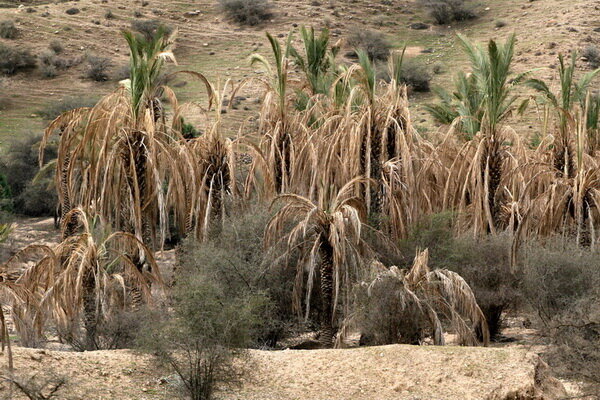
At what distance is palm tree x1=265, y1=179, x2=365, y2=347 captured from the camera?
17.7 metres

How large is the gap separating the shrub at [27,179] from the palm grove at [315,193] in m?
20.3

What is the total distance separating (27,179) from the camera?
4462cm

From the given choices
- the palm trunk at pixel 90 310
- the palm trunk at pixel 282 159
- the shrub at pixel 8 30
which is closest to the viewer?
the palm trunk at pixel 90 310

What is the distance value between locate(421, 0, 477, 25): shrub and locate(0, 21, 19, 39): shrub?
29766 millimetres

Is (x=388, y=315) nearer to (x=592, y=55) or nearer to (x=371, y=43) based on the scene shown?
(x=592, y=55)

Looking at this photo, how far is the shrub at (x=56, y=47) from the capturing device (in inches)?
2359

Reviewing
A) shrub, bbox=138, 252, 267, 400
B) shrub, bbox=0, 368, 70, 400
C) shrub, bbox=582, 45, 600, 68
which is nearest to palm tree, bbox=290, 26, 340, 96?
shrub, bbox=138, 252, 267, 400

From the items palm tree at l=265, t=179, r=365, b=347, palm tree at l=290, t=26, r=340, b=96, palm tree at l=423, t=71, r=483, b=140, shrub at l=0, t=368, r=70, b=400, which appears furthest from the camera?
palm tree at l=290, t=26, r=340, b=96

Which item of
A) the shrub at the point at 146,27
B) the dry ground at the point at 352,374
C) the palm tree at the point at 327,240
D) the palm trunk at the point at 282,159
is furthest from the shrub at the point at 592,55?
the dry ground at the point at 352,374

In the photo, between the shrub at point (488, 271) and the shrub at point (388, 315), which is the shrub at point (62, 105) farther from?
the shrub at point (388, 315)

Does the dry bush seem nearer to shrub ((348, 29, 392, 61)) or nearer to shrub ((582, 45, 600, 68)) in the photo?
shrub ((582, 45, 600, 68))

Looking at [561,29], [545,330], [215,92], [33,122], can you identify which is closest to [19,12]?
[33,122]

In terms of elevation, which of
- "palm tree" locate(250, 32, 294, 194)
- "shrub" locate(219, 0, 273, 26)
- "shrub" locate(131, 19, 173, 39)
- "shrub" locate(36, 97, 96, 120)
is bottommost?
"shrub" locate(36, 97, 96, 120)

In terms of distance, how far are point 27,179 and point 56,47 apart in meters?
17.9
